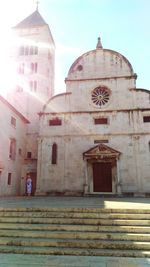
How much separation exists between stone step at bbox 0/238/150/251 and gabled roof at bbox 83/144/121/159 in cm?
1530

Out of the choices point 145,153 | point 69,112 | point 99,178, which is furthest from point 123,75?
point 99,178

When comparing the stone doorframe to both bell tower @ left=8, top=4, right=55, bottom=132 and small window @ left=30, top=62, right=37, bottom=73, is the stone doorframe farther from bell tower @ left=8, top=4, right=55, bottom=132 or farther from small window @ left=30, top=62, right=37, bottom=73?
small window @ left=30, top=62, right=37, bottom=73

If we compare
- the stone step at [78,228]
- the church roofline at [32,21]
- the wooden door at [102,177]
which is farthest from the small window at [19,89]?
the stone step at [78,228]

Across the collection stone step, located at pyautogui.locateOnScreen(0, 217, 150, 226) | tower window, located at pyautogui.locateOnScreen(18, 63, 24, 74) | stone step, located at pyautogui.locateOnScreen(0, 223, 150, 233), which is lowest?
stone step, located at pyautogui.locateOnScreen(0, 223, 150, 233)

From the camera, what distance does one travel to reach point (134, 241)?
6.24 meters

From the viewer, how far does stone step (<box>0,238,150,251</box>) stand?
594 cm

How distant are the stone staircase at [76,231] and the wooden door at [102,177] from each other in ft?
44.7

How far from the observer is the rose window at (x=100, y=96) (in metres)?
23.6

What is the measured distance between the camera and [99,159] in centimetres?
2170

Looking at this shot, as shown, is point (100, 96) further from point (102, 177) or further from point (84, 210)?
point (84, 210)

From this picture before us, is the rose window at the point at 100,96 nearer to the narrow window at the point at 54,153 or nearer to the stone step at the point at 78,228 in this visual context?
the narrow window at the point at 54,153

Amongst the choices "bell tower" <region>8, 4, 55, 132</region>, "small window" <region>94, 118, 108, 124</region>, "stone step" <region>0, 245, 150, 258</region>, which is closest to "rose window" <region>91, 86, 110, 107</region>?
"small window" <region>94, 118, 108, 124</region>

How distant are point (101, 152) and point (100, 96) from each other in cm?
572

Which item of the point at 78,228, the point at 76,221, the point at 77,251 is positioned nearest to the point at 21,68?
the point at 76,221
